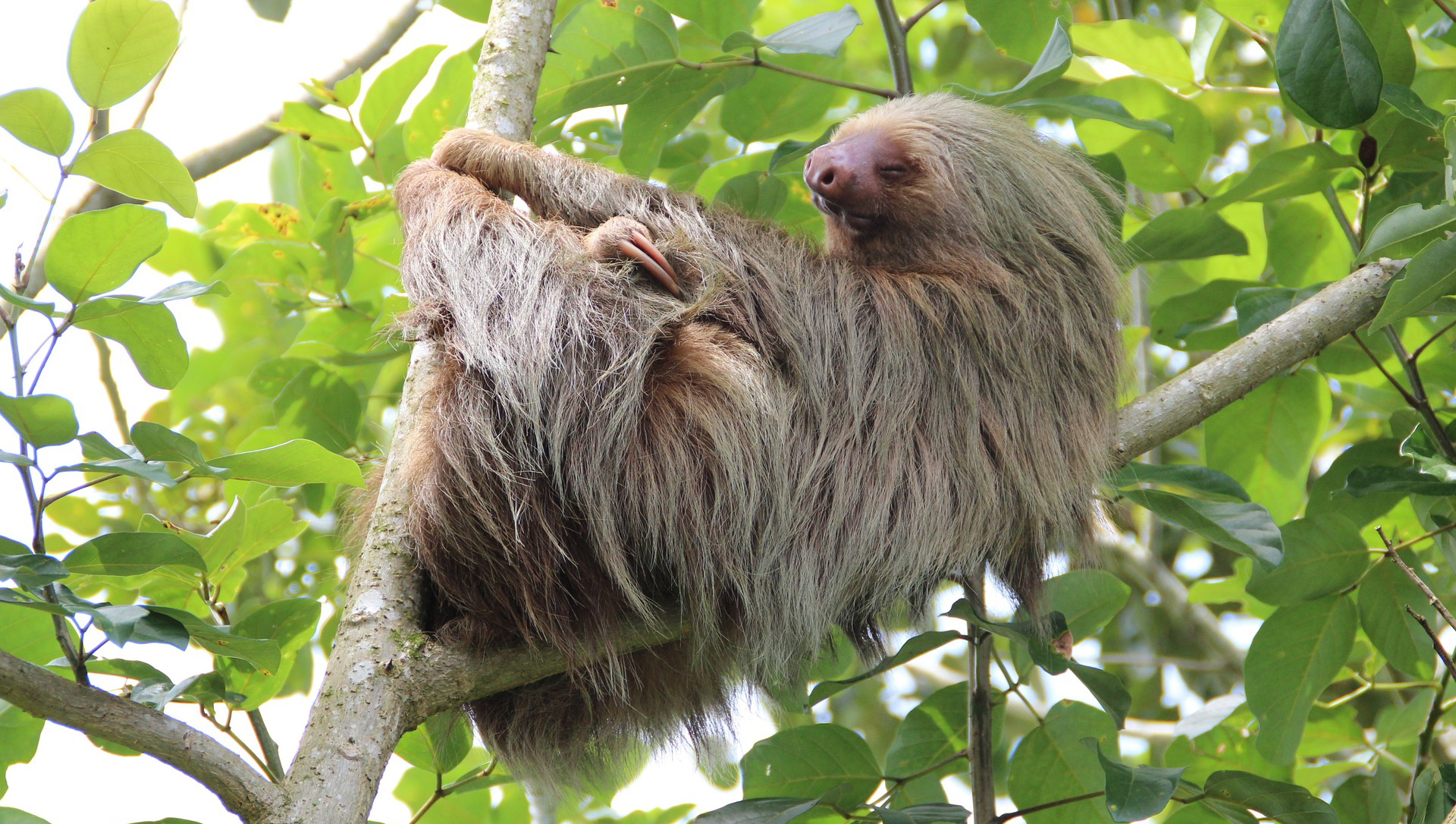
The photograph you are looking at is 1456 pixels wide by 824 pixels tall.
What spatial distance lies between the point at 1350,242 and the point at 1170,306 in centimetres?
55

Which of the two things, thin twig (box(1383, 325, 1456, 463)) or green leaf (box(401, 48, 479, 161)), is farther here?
green leaf (box(401, 48, 479, 161))

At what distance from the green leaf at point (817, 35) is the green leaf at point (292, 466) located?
1589mm

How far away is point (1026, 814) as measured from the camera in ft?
9.97

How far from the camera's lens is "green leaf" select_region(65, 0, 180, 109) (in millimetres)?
2404

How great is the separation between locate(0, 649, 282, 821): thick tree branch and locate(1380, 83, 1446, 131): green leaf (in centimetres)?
299

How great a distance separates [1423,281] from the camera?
7.96 ft

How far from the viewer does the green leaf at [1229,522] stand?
2.75m

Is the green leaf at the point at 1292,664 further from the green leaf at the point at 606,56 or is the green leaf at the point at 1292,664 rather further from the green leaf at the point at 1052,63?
the green leaf at the point at 606,56

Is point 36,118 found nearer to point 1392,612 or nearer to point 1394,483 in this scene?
point 1394,483

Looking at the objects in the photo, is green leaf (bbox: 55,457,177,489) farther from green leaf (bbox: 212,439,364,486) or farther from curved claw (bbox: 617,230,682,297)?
curved claw (bbox: 617,230,682,297)

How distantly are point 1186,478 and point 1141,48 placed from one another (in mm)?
1438

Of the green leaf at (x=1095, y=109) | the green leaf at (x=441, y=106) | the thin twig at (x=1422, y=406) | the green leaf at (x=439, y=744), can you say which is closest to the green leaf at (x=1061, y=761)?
the thin twig at (x=1422, y=406)

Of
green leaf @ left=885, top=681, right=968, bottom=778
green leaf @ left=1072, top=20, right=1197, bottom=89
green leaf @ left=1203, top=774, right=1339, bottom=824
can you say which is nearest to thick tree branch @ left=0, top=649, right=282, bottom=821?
green leaf @ left=885, top=681, right=968, bottom=778

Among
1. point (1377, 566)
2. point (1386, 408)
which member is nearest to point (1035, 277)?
point (1377, 566)
